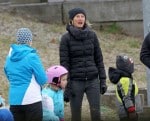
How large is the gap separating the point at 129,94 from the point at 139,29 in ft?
22.8

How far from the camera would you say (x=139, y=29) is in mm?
13977

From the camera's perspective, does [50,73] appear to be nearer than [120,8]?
Yes

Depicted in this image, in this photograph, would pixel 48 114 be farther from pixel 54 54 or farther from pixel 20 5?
pixel 20 5

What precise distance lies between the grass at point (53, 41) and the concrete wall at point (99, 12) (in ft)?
0.64

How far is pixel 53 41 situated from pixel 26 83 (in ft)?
22.0

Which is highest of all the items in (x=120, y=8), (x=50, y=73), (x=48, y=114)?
(x=120, y=8)

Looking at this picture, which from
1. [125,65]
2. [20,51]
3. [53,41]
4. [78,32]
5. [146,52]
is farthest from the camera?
[53,41]

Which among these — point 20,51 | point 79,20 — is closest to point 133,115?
point 79,20

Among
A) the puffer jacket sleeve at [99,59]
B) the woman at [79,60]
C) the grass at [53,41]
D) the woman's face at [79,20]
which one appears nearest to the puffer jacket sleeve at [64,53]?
the woman at [79,60]

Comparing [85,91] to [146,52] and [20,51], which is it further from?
[20,51]

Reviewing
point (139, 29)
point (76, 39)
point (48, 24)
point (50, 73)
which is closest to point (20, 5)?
point (48, 24)

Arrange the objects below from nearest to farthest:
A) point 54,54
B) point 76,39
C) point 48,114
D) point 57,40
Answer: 1. point 48,114
2. point 76,39
3. point 54,54
4. point 57,40

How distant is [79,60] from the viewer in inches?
282

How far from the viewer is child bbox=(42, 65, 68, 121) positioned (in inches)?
242
